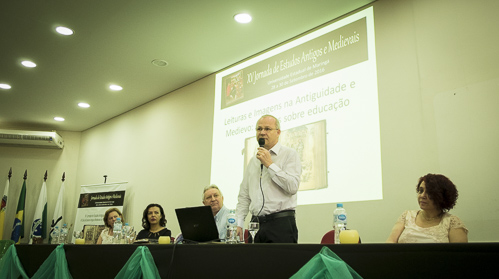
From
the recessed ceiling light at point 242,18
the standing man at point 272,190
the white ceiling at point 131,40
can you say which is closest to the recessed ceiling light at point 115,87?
the white ceiling at point 131,40

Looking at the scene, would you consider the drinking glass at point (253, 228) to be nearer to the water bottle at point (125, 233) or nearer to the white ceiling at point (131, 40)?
the water bottle at point (125, 233)

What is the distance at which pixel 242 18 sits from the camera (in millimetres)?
4078

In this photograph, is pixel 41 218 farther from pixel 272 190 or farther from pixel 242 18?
pixel 272 190

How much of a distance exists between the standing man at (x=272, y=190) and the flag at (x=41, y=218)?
6.26 metres

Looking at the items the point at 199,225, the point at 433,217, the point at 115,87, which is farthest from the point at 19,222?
the point at 433,217

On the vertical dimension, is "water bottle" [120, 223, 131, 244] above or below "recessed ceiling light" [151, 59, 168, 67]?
below

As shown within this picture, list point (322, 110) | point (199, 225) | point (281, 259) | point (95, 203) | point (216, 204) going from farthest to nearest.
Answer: point (95, 203) < point (322, 110) < point (216, 204) < point (199, 225) < point (281, 259)

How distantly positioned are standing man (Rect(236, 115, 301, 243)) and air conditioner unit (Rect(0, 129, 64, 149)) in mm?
6255

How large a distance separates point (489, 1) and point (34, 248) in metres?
3.60

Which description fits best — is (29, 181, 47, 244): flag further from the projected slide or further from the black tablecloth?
the black tablecloth

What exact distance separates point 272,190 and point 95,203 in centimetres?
535

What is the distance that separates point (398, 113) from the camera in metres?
3.37

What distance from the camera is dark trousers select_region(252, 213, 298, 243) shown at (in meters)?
2.40

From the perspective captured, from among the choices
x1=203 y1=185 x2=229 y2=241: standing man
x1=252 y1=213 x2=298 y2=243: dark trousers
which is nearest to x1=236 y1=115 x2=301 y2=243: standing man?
x1=252 y1=213 x2=298 y2=243: dark trousers
